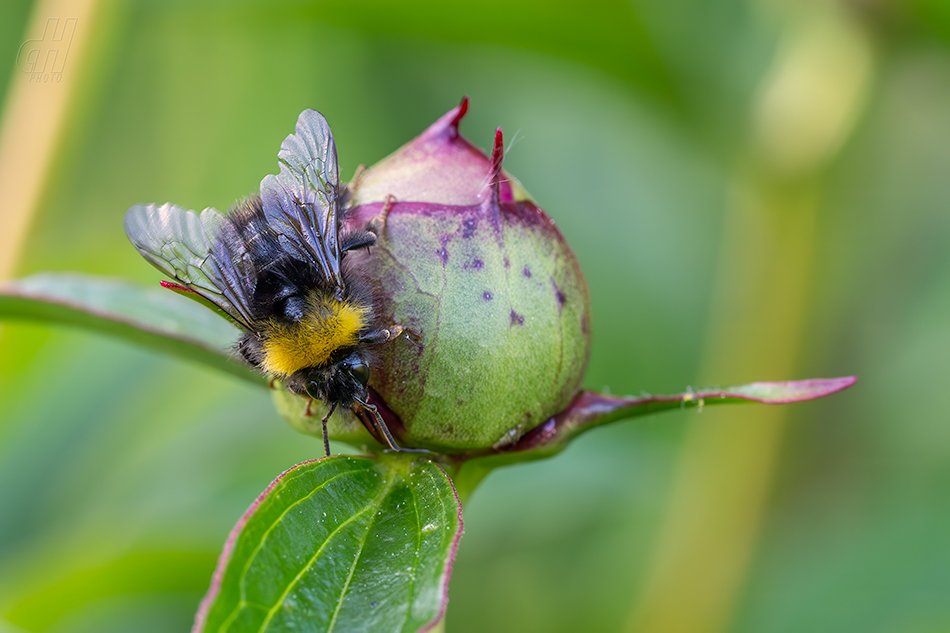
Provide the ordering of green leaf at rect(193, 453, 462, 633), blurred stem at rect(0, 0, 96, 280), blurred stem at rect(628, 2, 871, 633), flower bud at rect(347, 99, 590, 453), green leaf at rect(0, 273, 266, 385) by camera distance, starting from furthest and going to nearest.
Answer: blurred stem at rect(628, 2, 871, 633) < blurred stem at rect(0, 0, 96, 280) < green leaf at rect(0, 273, 266, 385) < flower bud at rect(347, 99, 590, 453) < green leaf at rect(193, 453, 462, 633)

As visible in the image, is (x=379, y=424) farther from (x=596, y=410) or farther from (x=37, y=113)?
(x=37, y=113)

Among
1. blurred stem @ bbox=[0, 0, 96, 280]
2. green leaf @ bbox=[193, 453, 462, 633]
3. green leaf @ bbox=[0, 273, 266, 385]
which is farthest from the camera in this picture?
blurred stem @ bbox=[0, 0, 96, 280]

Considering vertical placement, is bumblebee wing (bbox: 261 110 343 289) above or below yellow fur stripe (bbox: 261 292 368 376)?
above

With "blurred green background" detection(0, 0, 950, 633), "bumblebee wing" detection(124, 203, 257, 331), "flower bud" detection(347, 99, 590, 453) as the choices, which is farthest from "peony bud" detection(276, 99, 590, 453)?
"blurred green background" detection(0, 0, 950, 633)

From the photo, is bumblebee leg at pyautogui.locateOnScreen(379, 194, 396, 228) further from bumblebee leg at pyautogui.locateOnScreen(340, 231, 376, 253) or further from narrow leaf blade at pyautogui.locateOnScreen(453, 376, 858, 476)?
narrow leaf blade at pyautogui.locateOnScreen(453, 376, 858, 476)

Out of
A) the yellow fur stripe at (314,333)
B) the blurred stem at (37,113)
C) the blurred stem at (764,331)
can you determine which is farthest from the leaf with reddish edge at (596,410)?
the blurred stem at (37,113)

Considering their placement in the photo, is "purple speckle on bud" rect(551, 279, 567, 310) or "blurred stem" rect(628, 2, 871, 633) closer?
"purple speckle on bud" rect(551, 279, 567, 310)

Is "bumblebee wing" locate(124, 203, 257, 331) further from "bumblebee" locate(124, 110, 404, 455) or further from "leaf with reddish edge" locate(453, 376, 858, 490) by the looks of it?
"leaf with reddish edge" locate(453, 376, 858, 490)

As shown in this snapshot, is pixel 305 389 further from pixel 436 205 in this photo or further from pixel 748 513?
pixel 748 513
